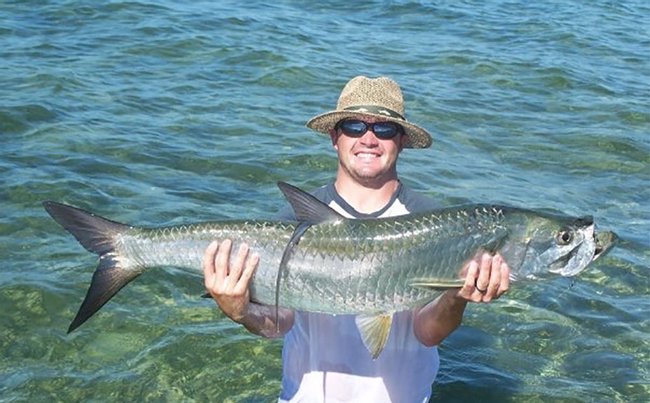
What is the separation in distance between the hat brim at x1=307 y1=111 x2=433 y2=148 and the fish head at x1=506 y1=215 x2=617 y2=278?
82 centimetres

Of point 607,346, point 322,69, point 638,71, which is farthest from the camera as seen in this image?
point 638,71

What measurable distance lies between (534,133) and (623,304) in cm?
523

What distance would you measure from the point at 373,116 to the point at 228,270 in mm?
1056

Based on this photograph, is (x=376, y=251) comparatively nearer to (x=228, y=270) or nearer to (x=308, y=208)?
(x=308, y=208)

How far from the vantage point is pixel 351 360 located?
205 inches

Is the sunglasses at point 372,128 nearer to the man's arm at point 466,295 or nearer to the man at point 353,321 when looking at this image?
the man at point 353,321

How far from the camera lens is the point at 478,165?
11.8 meters

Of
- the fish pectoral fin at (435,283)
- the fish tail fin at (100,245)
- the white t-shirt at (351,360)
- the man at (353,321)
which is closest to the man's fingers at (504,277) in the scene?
the fish pectoral fin at (435,283)

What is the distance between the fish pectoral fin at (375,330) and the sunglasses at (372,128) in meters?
0.91

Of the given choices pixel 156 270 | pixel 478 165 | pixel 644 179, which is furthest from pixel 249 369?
pixel 644 179

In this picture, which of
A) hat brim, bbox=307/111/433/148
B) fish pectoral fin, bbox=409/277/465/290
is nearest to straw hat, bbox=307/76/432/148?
hat brim, bbox=307/111/433/148

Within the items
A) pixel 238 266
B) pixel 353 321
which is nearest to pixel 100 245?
pixel 238 266

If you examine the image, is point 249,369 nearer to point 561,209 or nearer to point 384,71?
point 561,209

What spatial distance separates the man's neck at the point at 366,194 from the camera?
5246mm
